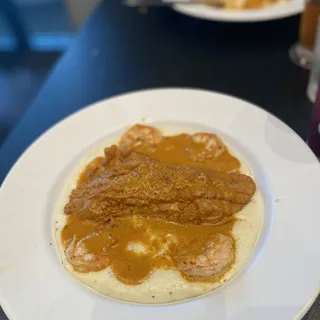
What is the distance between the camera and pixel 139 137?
128cm

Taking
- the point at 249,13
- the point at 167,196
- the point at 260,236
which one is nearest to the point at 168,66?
the point at 249,13

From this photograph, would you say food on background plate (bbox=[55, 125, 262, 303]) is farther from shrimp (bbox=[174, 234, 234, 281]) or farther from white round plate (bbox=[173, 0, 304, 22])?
white round plate (bbox=[173, 0, 304, 22])

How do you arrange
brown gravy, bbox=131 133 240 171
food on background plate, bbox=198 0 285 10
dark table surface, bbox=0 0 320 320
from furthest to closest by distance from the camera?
1. food on background plate, bbox=198 0 285 10
2. dark table surface, bbox=0 0 320 320
3. brown gravy, bbox=131 133 240 171

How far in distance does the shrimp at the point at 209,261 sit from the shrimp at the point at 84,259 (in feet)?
0.56

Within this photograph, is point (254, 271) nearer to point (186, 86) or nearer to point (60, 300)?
point (60, 300)

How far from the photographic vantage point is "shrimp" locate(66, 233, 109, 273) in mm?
983

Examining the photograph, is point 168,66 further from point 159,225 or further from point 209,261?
point 209,261

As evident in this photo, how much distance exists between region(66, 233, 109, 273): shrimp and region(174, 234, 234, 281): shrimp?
6.7 inches

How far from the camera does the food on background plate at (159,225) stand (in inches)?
37.6

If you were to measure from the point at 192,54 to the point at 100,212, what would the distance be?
916 millimetres

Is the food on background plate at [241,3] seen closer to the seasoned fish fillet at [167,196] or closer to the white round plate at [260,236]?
the white round plate at [260,236]

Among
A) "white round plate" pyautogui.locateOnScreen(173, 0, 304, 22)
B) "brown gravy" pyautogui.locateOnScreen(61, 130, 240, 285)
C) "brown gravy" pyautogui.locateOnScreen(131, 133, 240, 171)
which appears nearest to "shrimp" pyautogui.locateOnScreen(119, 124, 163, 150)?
"brown gravy" pyautogui.locateOnScreen(131, 133, 240, 171)

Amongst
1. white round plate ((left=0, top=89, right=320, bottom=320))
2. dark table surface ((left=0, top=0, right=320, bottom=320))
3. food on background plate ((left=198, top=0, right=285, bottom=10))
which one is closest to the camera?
white round plate ((left=0, top=89, right=320, bottom=320))

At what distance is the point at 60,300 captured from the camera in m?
0.91
